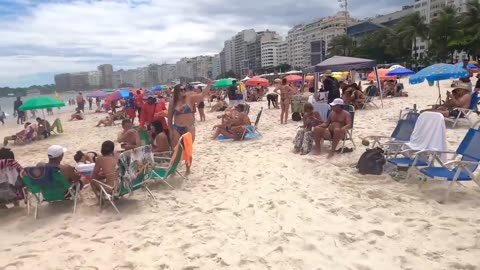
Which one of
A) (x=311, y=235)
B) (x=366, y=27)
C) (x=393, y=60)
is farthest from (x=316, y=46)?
(x=311, y=235)

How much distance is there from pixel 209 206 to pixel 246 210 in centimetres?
43

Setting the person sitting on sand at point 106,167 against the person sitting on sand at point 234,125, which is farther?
the person sitting on sand at point 234,125

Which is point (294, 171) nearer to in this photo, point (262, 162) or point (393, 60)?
point (262, 162)

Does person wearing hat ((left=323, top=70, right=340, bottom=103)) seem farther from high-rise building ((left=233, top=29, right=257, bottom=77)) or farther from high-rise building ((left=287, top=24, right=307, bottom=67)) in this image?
high-rise building ((left=233, top=29, right=257, bottom=77))

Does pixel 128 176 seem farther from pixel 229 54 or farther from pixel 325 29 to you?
pixel 229 54

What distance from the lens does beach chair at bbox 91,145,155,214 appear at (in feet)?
12.2

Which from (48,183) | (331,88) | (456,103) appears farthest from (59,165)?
(331,88)

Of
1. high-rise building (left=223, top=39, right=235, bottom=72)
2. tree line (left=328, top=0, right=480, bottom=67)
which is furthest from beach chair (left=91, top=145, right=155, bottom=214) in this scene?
high-rise building (left=223, top=39, right=235, bottom=72)

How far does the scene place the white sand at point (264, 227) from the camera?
2607 mm

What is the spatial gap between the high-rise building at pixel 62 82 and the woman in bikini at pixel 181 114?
9480 centimetres

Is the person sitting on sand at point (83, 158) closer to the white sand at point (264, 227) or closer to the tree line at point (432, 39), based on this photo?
the white sand at point (264, 227)

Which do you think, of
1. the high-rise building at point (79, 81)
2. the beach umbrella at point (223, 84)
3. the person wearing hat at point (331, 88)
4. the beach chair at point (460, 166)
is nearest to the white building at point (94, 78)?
the high-rise building at point (79, 81)

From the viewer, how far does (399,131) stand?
5.10 metres

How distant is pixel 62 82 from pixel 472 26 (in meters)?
86.3
